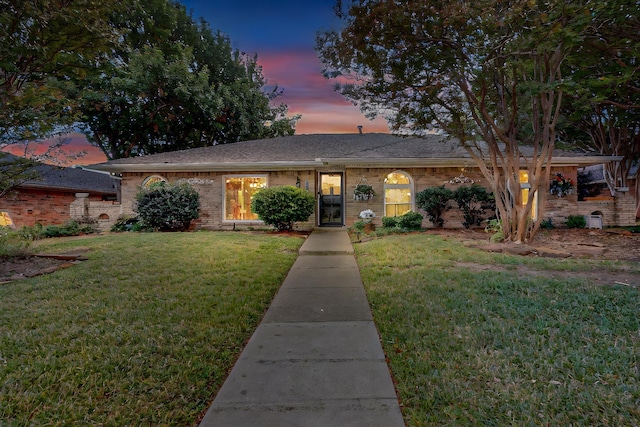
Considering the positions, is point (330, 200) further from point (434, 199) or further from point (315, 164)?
point (434, 199)

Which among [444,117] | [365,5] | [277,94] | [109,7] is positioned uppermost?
[277,94]

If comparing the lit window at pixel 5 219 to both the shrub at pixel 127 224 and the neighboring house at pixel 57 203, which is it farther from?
the shrub at pixel 127 224

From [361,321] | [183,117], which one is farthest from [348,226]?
[183,117]

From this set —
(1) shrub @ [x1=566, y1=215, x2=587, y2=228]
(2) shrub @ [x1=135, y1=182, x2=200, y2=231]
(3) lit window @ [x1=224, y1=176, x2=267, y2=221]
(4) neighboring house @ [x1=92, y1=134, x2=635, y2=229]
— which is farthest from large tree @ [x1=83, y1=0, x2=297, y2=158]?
(1) shrub @ [x1=566, y1=215, x2=587, y2=228]

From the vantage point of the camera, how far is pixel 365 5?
19.5ft

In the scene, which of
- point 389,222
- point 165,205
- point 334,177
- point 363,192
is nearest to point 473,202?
point 389,222

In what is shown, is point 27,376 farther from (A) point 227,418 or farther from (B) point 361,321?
(B) point 361,321

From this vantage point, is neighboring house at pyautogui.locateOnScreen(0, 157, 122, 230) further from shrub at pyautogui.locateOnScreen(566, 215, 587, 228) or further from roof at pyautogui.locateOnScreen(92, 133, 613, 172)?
shrub at pyautogui.locateOnScreen(566, 215, 587, 228)

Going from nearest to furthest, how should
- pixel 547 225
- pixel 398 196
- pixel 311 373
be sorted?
1. pixel 311 373
2. pixel 547 225
3. pixel 398 196

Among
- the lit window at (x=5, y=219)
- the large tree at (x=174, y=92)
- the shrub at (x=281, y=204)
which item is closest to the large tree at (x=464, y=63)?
the shrub at (x=281, y=204)

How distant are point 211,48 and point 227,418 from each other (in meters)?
20.9

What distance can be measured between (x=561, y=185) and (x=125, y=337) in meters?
13.3

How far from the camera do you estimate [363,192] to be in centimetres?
1083

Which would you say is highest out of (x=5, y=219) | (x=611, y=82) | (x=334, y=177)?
(x=611, y=82)
